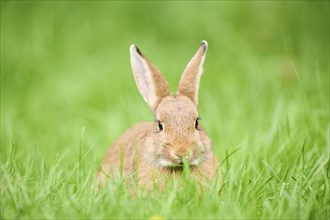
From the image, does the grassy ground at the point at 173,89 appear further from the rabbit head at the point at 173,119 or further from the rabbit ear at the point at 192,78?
the rabbit ear at the point at 192,78

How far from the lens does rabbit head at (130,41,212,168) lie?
Answer: 402cm

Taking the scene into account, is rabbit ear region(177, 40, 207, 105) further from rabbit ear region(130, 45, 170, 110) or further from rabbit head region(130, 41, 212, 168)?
rabbit ear region(130, 45, 170, 110)

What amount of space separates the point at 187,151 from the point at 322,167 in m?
0.83

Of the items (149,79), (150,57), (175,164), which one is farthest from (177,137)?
(150,57)

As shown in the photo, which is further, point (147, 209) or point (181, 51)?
point (181, 51)

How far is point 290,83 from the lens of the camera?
276 inches

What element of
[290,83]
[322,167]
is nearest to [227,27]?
[290,83]

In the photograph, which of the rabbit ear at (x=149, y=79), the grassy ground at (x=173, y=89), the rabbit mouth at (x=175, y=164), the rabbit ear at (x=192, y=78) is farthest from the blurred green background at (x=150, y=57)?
the rabbit mouth at (x=175, y=164)

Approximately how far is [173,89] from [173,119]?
282 cm

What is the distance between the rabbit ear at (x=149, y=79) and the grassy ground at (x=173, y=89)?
641 millimetres

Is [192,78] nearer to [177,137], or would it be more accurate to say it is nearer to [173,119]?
[173,119]

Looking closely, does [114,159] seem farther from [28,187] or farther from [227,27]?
[227,27]

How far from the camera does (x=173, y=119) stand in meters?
4.20

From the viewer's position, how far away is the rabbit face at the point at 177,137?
13.0 ft
